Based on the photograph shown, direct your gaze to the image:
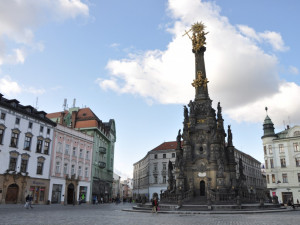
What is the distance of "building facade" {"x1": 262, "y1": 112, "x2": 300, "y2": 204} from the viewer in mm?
54750

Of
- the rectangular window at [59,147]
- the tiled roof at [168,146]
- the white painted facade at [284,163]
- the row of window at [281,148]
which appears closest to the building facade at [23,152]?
the rectangular window at [59,147]

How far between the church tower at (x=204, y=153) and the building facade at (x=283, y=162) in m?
28.7

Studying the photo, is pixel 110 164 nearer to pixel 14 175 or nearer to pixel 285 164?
pixel 14 175

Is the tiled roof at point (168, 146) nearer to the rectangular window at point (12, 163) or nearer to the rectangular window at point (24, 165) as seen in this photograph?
the rectangular window at point (24, 165)

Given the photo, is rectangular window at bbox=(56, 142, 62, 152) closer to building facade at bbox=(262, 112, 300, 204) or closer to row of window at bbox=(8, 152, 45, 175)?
row of window at bbox=(8, 152, 45, 175)

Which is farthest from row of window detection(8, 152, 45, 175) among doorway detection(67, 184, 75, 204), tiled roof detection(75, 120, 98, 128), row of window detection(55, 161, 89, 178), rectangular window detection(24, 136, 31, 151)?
tiled roof detection(75, 120, 98, 128)

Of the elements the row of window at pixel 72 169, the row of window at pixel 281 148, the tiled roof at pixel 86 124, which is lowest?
the row of window at pixel 72 169

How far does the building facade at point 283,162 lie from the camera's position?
180ft

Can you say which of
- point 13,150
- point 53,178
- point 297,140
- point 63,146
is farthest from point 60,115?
point 297,140

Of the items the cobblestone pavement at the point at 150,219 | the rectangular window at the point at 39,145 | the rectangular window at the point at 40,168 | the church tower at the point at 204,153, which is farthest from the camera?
the rectangular window at the point at 39,145

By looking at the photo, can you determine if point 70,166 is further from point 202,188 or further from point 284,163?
point 284,163

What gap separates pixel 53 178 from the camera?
43625 mm

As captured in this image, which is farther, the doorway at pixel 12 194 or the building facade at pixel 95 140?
the building facade at pixel 95 140

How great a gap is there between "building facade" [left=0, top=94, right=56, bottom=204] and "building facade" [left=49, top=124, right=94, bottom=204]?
160 cm
